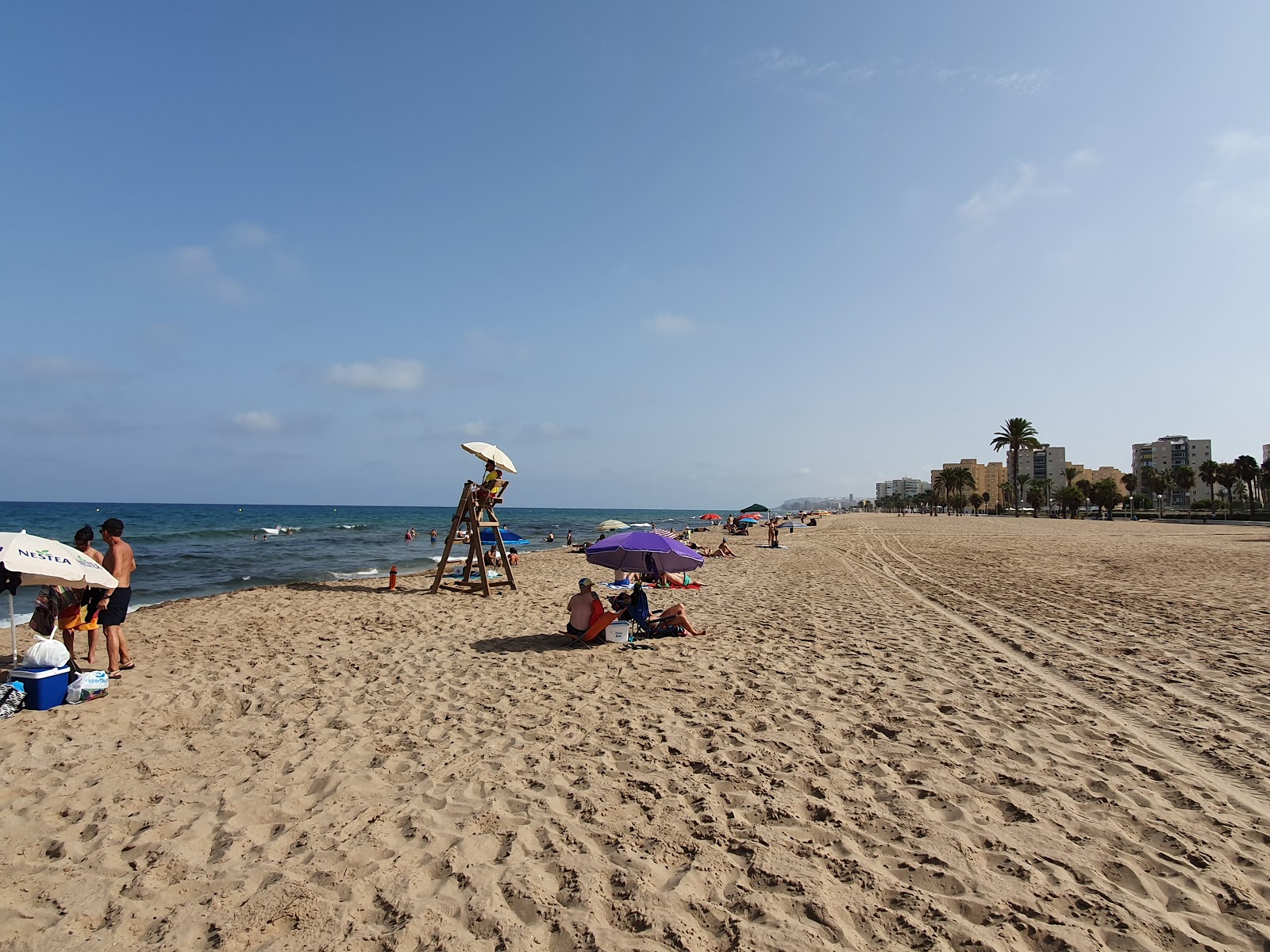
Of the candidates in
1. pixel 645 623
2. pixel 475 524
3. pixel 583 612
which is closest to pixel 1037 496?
pixel 475 524

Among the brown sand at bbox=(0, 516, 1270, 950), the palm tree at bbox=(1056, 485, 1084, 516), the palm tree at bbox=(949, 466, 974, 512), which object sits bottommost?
the brown sand at bbox=(0, 516, 1270, 950)

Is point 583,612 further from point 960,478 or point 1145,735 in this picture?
point 960,478

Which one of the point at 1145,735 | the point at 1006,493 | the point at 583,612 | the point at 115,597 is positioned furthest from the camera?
the point at 1006,493

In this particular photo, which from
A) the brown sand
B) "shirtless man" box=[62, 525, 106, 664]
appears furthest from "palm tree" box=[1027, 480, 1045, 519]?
"shirtless man" box=[62, 525, 106, 664]

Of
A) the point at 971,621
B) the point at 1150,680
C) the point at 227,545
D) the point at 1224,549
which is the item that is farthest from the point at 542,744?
the point at 227,545

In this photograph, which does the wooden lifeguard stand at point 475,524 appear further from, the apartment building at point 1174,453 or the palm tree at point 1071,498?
the apartment building at point 1174,453

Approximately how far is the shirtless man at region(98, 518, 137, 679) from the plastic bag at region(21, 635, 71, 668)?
0.80 meters

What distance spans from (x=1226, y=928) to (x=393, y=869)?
4.17 metres

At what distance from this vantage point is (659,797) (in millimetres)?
4234

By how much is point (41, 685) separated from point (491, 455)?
8.26m

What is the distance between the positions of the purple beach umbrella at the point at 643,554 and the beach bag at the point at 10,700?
6.16m

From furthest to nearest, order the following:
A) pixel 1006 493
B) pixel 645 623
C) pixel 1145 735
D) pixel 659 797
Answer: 1. pixel 1006 493
2. pixel 645 623
3. pixel 1145 735
4. pixel 659 797

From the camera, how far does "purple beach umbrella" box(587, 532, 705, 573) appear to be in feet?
30.4

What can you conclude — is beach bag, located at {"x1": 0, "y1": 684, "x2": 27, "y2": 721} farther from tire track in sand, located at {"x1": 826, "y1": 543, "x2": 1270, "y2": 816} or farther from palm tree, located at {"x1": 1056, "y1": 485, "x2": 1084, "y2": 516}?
palm tree, located at {"x1": 1056, "y1": 485, "x2": 1084, "y2": 516}
